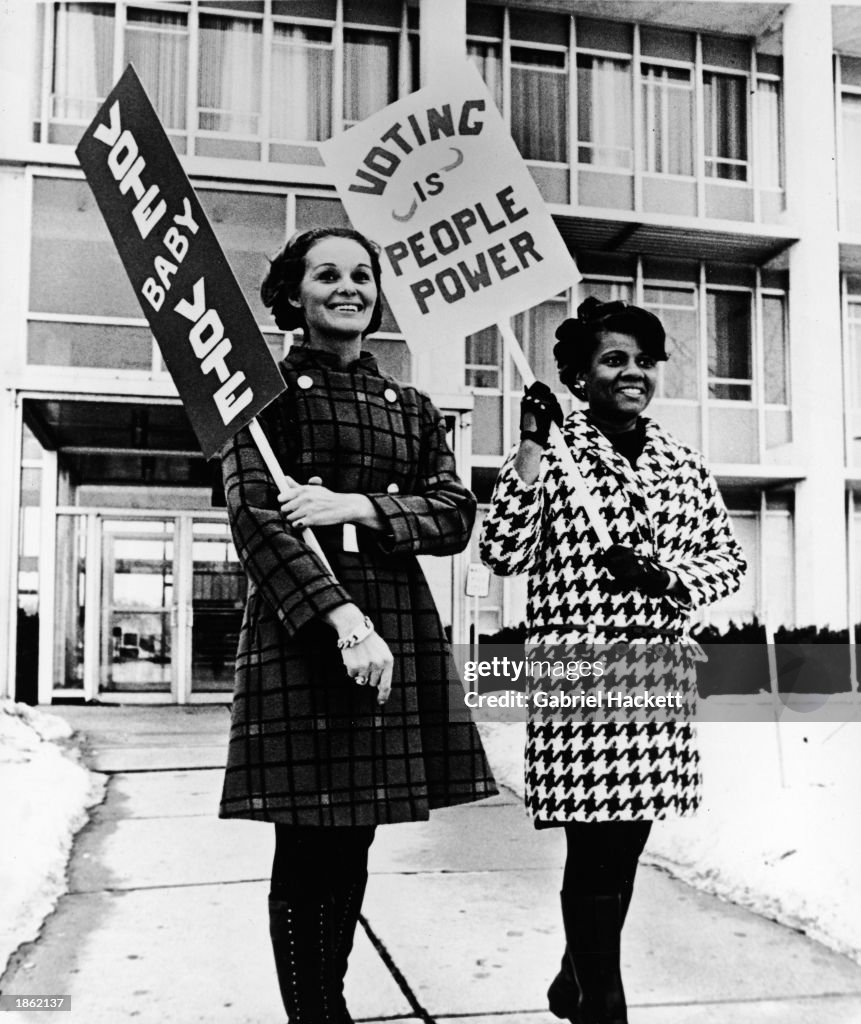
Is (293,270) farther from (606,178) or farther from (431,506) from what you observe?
(606,178)

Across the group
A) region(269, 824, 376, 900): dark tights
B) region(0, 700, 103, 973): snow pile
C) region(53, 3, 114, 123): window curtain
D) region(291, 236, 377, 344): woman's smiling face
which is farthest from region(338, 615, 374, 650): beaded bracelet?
region(53, 3, 114, 123): window curtain

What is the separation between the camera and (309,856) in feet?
5.65

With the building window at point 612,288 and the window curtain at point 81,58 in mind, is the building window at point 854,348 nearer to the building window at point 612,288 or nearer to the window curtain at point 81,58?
the building window at point 612,288

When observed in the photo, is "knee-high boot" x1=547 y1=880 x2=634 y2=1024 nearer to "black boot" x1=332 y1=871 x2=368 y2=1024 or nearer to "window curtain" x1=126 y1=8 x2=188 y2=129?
"black boot" x1=332 y1=871 x2=368 y2=1024

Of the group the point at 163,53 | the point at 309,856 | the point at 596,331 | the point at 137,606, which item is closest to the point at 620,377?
the point at 596,331

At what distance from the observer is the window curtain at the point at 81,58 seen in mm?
A: 3281

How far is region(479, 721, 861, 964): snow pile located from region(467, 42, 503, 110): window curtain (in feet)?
5.68

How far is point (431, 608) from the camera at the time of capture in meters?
1.87

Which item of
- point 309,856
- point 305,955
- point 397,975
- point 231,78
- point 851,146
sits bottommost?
point 397,975

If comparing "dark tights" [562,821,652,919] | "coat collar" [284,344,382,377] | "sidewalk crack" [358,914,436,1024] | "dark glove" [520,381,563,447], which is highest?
"coat collar" [284,344,382,377]

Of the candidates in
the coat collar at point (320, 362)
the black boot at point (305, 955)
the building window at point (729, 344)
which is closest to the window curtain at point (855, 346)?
the building window at point (729, 344)

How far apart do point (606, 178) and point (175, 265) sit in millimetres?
1495

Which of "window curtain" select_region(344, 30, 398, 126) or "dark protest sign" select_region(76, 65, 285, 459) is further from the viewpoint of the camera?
"window curtain" select_region(344, 30, 398, 126)

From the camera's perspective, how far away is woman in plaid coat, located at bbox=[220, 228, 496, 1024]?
1.70 meters
